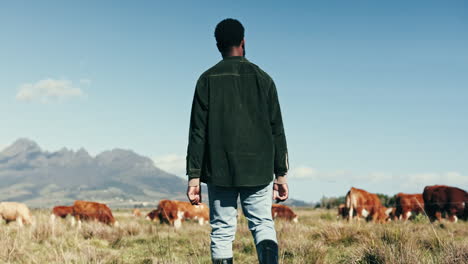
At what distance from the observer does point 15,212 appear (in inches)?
647

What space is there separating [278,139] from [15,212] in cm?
1572

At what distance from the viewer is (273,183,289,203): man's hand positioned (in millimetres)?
3805

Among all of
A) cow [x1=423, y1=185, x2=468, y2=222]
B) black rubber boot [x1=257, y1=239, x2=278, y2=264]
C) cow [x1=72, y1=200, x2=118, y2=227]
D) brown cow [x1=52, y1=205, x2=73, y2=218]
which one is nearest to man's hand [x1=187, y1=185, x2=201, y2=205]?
black rubber boot [x1=257, y1=239, x2=278, y2=264]

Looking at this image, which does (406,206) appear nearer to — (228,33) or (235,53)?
(235,53)

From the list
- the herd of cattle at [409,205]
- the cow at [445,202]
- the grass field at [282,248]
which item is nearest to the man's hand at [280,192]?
the grass field at [282,248]

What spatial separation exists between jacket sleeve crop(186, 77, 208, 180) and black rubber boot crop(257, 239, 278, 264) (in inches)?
32.2

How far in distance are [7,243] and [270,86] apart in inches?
224

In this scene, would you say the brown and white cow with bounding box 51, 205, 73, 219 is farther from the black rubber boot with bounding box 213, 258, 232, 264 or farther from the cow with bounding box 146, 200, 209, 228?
the black rubber boot with bounding box 213, 258, 232, 264

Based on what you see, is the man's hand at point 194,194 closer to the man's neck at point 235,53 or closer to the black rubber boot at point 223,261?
the black rubber boot at point 223,261

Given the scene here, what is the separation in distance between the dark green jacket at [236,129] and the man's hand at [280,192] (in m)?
0.11

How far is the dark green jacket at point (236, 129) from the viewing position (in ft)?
12.0

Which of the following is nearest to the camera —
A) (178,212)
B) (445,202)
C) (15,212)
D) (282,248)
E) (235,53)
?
(235,53)

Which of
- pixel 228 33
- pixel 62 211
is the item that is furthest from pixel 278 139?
pixel 62 211

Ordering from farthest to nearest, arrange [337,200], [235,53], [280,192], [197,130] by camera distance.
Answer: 1. [337,200]
2. [235,53]
3. [280,192]
4. [197,130]
